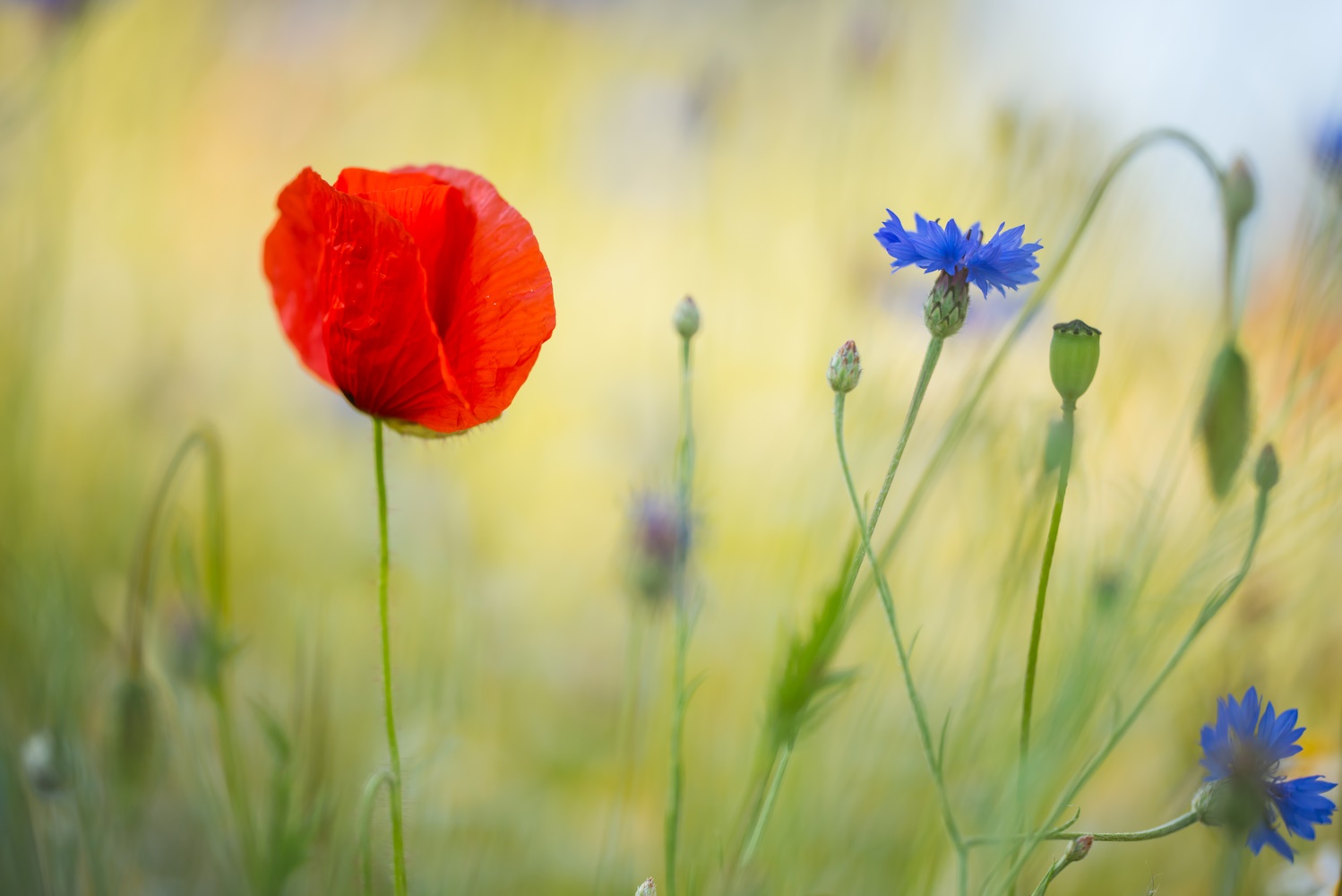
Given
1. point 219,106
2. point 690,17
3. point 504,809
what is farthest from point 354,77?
point 504,809

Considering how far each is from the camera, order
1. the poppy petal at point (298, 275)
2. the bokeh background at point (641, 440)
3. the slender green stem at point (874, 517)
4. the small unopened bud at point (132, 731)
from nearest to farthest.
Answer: the slender green stem at point (874, 517)
the poppy petal at point (298, 275)
the small unopened bud at point (132, 731)
the bokeh background at point (641, 440)

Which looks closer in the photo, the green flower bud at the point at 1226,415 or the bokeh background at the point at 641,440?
the green flower bud at the point at 1226,415

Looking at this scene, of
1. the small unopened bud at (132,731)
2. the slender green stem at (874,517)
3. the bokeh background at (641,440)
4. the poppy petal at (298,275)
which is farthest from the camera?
the bokeh background at (641,440)

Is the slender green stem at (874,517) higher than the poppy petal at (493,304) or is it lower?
A: lower

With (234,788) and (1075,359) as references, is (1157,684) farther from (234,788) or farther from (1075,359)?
(234,788)

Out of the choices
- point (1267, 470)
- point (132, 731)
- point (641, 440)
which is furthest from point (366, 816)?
point (641, 440)

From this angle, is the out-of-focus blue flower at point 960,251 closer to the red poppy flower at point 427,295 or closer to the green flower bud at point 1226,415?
the red poppy flower at point 427,295

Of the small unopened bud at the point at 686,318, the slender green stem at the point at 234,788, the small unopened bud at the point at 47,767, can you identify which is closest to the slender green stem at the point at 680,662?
the small unopened bud at the point at 686,318
